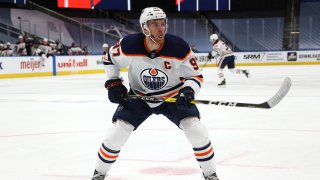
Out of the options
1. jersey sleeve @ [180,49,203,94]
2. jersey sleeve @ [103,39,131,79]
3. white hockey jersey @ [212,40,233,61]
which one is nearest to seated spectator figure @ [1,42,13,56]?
white hockey jersey @ [212,40,233,61]

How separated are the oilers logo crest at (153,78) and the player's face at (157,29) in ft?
0.58

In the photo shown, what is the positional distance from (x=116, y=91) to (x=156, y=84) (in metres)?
0.23

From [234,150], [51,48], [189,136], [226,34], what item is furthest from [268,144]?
[226,34]

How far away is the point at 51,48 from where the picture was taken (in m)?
17.8

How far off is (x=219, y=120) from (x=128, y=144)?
5.94ft

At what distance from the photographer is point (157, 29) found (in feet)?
8.83

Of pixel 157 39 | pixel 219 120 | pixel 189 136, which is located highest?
pixel 157 39

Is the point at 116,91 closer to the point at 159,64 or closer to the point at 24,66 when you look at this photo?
the point at 159,64

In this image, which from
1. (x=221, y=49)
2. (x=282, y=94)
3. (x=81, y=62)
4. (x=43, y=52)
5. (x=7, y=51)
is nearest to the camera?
(x=282, y=94)

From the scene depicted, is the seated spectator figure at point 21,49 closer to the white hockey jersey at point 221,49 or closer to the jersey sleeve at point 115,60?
the white hockey jersey at point 221,49

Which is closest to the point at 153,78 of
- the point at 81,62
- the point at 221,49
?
the point at 221,49

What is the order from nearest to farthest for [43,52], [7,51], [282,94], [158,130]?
1. [282,94]
2. [158,130]
3. [7,51]
4. [43,52]

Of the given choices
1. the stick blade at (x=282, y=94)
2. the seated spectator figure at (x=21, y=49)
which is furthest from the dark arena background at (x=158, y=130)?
the seated spectator figure at (x=21, y=49)

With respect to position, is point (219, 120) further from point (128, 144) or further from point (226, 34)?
point (226, 34)
